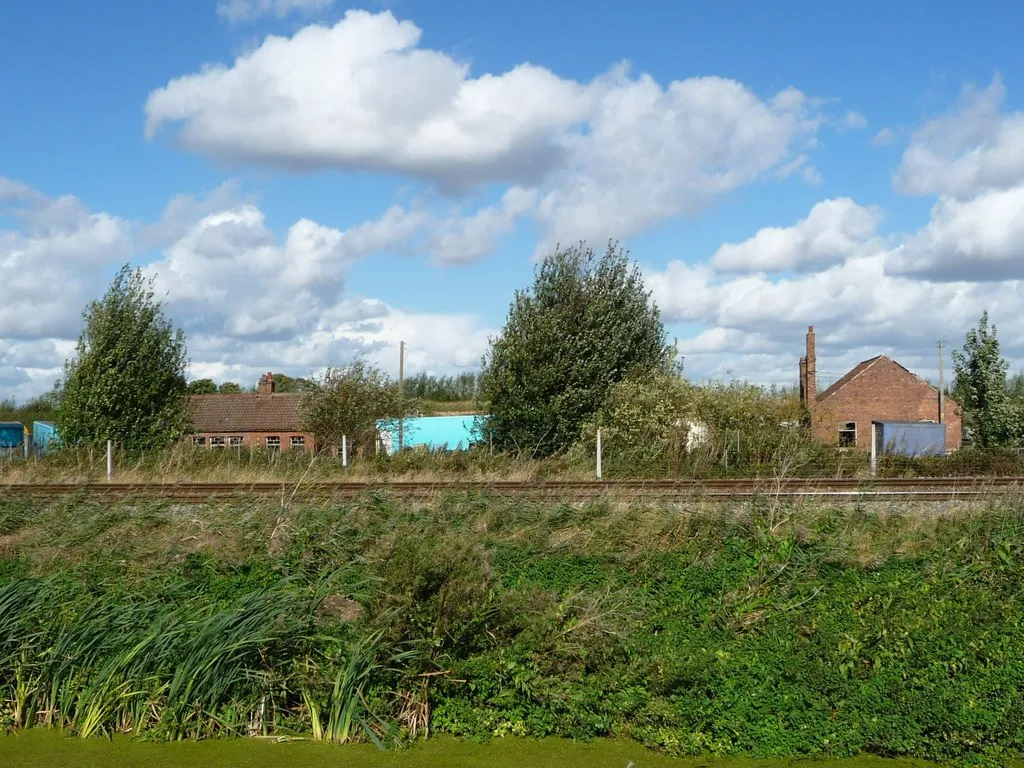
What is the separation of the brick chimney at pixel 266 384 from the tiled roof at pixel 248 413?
2597 mm

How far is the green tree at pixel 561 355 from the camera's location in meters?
29.9

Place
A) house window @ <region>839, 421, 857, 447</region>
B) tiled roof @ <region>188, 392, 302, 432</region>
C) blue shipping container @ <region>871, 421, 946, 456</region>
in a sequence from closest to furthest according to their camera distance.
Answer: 1. blue shipping container @ <region>871, 421, 946, 456</region>
2. house window @ <region>839, 421, 857, 447</region>
3. tiled roof @ <region>188, 392, 302, 432</region>

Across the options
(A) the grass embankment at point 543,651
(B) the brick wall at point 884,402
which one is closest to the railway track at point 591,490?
(A) the grass embankment at point 543,651

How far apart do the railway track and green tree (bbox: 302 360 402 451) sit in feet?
38.3

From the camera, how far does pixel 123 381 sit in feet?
101

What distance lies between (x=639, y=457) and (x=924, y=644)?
51.6ft

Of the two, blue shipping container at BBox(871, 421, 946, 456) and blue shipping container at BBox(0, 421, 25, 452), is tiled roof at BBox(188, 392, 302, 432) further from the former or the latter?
blue shipping container at BBox(871, 421, 946, 456)

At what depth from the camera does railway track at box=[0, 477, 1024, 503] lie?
14.7m

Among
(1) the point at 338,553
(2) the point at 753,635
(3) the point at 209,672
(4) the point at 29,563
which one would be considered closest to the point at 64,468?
(4) the point at 29,563

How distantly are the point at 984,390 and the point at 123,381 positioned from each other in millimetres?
26762

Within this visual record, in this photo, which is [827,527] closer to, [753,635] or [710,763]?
[753,635]

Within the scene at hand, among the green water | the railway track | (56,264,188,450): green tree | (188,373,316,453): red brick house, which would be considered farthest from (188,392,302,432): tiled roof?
the green water

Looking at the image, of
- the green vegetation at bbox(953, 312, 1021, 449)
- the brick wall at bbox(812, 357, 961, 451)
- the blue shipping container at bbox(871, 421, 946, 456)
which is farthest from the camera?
the brick wall at bbox(812, 357, 961, 451)

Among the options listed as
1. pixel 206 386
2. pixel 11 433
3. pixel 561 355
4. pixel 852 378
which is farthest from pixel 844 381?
pixel 206 386
